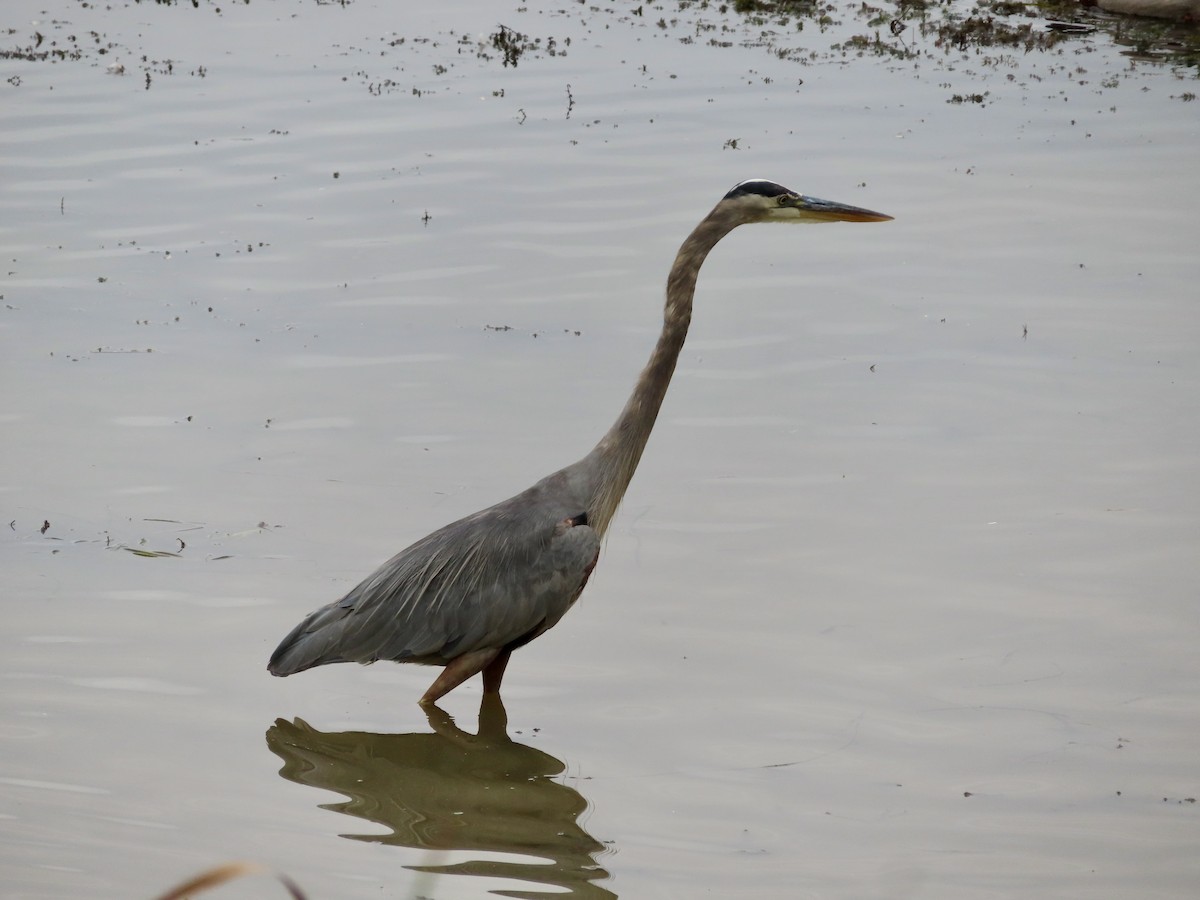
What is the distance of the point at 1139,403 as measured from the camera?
30.2 feet

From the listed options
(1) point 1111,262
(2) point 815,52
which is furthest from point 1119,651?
(2) point 815,52

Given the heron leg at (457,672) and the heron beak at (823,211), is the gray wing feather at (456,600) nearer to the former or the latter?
the heron leg at (457,672)

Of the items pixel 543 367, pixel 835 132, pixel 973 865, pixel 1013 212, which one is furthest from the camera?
pixel 835 132

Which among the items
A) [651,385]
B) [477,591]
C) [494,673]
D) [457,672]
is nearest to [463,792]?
[457,672]

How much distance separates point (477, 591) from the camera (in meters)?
6.18

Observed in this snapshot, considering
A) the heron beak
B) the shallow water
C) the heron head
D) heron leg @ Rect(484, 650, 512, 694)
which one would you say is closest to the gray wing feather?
heron leg @ Rect(484, 650, 512, 694)

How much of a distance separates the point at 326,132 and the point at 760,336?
6.83m

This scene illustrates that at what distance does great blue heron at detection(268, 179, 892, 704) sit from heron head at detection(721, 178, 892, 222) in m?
0.03

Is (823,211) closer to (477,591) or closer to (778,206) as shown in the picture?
(778,206)

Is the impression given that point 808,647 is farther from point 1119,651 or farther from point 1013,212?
point 1013,212

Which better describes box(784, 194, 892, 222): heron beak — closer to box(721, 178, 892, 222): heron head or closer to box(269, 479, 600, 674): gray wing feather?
box(721, 178, 892, 222): heron head

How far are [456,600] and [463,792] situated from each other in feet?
2.69

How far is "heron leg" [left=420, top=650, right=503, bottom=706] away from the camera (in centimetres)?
616

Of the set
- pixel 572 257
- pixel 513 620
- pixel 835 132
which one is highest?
pixel 835 132
